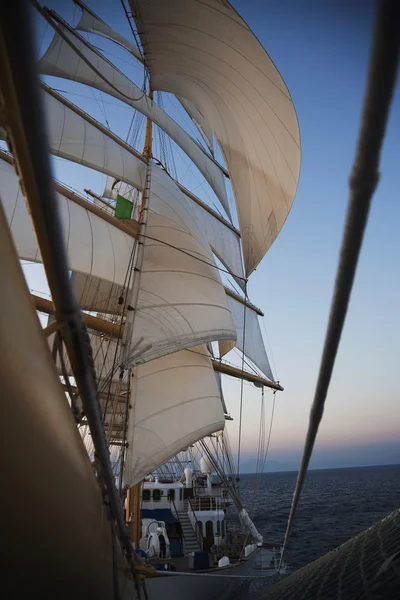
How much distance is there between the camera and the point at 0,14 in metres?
1.08

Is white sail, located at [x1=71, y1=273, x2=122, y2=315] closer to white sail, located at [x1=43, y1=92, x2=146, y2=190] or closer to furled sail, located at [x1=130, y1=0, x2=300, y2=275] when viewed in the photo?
white sail, located at [x1=43, y1=92, x2=146, y2=190]

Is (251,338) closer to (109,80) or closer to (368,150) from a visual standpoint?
(109,80)

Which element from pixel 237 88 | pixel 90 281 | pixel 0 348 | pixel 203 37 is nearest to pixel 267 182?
pixel 237 88

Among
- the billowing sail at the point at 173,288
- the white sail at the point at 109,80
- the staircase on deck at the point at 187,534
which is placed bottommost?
the staircase on deck at the point at 187,534

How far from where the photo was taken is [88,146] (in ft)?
61.6

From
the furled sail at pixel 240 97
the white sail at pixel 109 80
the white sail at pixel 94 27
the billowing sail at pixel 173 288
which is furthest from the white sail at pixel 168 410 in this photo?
the white sail at pixel 94 27

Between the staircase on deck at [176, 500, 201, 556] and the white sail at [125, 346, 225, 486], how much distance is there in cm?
490

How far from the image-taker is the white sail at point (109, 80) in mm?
17891

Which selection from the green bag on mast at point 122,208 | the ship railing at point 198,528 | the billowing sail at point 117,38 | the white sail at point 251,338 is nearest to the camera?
the green bag on mast at point 122,208

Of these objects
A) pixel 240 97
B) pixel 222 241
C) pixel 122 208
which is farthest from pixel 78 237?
pixel 222 241

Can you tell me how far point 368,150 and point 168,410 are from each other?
9.68 meters

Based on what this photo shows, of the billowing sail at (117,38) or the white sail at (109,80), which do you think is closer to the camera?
the white sail at (109,80)

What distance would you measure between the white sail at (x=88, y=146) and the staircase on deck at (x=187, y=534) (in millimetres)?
13793

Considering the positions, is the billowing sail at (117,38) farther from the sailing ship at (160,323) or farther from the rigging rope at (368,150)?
the rigging rope at (368,150)
